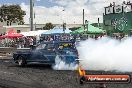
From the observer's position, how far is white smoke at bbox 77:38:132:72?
1838cm

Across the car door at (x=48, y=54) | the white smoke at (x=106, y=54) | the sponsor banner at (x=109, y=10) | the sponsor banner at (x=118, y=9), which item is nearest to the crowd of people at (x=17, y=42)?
the car door at (x=48, y=54)

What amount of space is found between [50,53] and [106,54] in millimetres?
3109

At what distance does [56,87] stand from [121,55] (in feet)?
20.4

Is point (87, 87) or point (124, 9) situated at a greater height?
point (124, 9)

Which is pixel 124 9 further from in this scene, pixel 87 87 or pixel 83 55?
pixel 87 87

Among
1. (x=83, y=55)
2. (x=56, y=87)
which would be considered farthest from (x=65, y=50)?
(x=56, y=87)

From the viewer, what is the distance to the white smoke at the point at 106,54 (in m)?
18.4

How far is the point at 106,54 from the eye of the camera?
738 inches

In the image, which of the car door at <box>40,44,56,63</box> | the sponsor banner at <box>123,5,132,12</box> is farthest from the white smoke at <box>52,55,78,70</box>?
the sponsor banner at <box>123,5,132,12</box>

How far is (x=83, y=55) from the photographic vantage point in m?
19.0

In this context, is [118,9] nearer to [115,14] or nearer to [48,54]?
[115,14]

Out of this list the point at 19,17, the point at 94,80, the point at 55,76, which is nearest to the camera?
the point at 94,80

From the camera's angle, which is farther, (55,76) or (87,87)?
(55,76)

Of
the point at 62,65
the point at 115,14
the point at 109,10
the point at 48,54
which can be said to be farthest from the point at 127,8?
the point at 62,65
